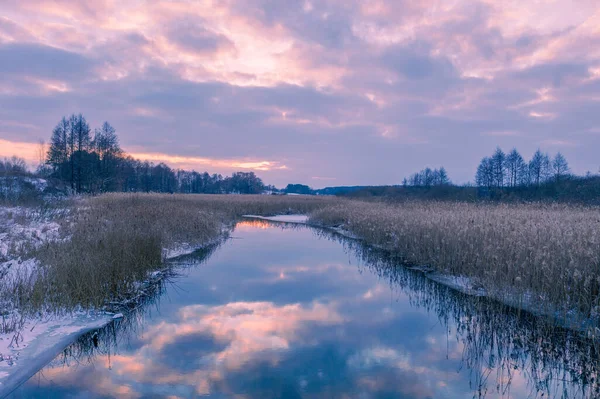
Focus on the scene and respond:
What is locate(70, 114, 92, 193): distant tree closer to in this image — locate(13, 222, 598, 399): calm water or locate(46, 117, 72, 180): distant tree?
locate(46, 117, 72, 180): distant tree

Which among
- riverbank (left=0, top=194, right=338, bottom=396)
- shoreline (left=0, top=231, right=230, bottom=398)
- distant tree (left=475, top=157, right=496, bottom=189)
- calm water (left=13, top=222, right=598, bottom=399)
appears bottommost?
calm water (left=13, top=222, right=598, bottom=399)

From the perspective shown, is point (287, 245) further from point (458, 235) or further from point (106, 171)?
point (106, 171)

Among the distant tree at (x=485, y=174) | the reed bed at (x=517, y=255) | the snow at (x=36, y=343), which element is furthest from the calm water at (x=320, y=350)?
the distant tree at (x=485, y=174)

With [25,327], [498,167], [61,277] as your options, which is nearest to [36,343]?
[25,327]

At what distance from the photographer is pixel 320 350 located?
18.0 ft

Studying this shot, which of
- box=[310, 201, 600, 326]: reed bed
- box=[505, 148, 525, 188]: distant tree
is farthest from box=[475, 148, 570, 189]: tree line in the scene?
box=[310, 201, 600, 326]: reed bed

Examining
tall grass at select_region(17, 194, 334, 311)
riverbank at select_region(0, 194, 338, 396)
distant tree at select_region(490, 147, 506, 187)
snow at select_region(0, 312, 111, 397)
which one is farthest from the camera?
distant tree at select_region(490, 147, 506, 187)

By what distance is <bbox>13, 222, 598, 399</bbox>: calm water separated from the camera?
4348 millimetres

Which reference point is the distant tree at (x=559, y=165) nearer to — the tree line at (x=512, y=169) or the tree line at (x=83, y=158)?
the tree line at (x=512, y=169)

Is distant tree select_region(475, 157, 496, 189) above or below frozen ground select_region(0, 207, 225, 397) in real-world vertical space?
above

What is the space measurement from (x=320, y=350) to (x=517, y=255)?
4811 millimetres

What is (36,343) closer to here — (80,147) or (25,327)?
(25,327)

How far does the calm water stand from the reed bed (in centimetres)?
61

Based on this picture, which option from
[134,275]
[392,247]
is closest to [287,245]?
[392,247]
